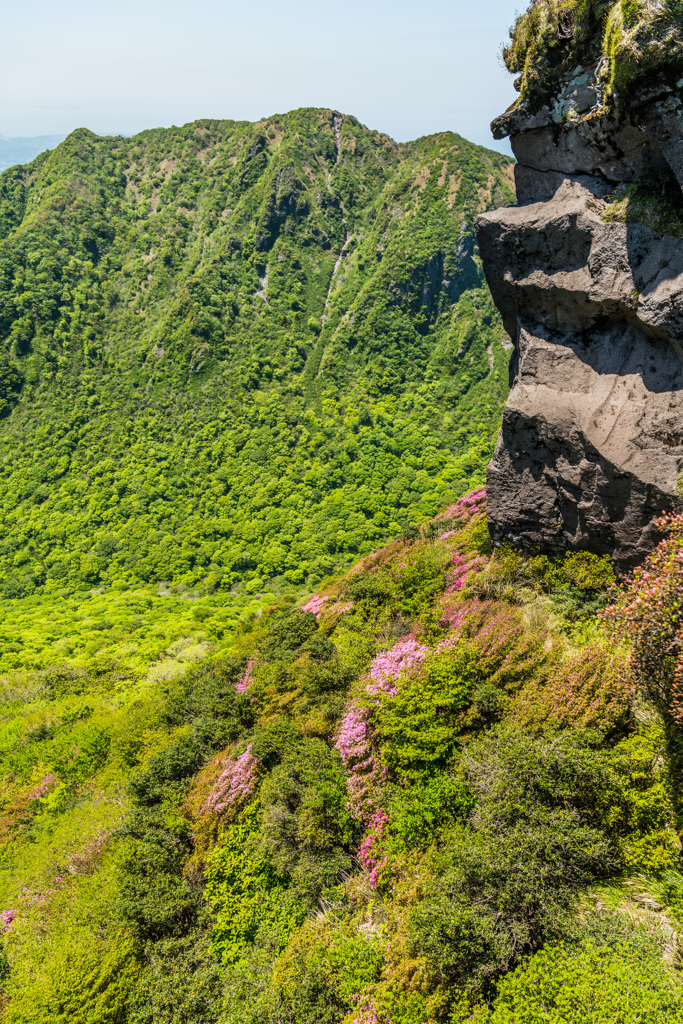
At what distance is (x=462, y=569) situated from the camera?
21.9 metres

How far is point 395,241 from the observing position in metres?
154

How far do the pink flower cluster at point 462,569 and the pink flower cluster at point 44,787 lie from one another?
20917 mm

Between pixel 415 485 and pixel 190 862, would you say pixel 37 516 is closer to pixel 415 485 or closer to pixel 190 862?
pixel 415 485

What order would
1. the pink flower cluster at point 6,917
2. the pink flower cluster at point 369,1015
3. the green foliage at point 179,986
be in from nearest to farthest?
the pink flower cluster at point 369,1015, the green foliage at point 179,986, the pink flower cluster at point 6,917

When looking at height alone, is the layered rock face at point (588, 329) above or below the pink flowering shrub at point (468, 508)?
above

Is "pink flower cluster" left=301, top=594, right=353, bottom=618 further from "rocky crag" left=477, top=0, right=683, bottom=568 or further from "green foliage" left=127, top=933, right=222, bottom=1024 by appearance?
"green foliage" left=127, top=933, right=222, bottom=1024

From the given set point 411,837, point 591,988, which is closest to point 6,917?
point 411,837

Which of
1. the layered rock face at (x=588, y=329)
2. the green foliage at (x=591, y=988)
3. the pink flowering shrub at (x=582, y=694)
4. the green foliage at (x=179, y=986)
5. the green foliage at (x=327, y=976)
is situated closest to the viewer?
the green foliage at (x=591, y=988)

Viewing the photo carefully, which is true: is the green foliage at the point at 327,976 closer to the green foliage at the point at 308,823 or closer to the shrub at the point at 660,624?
the green foliage at the point at 308,823

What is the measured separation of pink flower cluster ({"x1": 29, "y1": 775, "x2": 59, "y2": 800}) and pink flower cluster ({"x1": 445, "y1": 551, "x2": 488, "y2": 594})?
2092 centimetres

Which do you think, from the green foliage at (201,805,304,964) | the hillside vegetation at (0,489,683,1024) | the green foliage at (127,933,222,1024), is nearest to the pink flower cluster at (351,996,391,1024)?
the hillside vegetation at (0,489,683,1024)

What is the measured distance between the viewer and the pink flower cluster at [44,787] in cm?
2569

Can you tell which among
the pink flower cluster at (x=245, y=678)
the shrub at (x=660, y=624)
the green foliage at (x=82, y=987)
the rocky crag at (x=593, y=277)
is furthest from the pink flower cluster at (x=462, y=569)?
the green foliage at (x=82, y=987)

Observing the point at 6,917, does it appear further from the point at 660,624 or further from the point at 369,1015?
the point at 660,624
